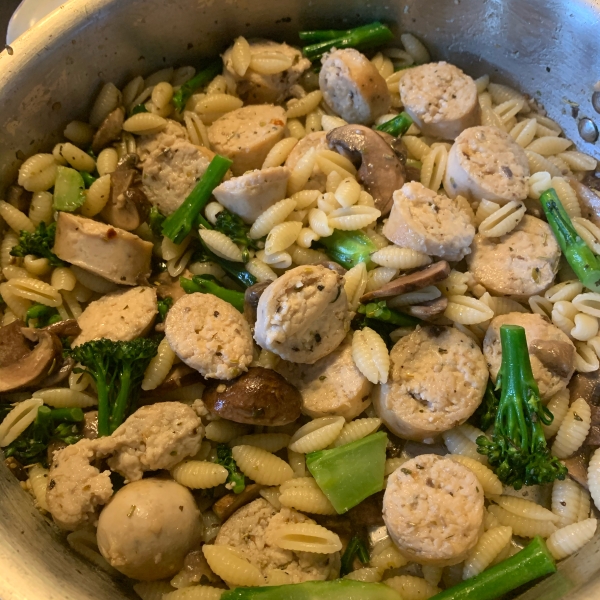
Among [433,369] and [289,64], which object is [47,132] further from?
[433,369]

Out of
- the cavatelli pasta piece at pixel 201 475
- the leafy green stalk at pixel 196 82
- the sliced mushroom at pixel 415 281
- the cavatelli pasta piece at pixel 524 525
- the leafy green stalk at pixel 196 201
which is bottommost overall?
the cavatelli pasta piece at pixel 524 525

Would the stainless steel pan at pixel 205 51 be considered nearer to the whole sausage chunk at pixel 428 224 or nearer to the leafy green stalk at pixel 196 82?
the leafy green stalk at pixel 196 82

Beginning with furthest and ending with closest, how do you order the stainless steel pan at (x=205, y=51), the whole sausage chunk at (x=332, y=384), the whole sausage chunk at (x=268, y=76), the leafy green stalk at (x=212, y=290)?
the whole sausage chunk at (x=268, y=76)
the leafy green stalk at (x=212, y=290)
the whole sausage chunk at (x=332, y=384)
the stainless steel pan at (x=205, y=51)

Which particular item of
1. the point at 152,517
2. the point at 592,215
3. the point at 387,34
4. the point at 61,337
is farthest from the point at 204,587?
the point at 387,34

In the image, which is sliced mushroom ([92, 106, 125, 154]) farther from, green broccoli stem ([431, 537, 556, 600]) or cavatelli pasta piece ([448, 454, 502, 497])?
green broccoli stem ([431, 537, 556, 600])

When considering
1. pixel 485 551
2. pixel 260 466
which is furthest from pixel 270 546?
pixel 485 551

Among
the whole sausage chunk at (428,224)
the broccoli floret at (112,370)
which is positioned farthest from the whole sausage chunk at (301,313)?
the broccoli floret at (112,370)

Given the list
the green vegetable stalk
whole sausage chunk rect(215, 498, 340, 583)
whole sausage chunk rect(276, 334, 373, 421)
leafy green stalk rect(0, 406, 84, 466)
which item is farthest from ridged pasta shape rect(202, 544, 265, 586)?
the green vegetable stalk
